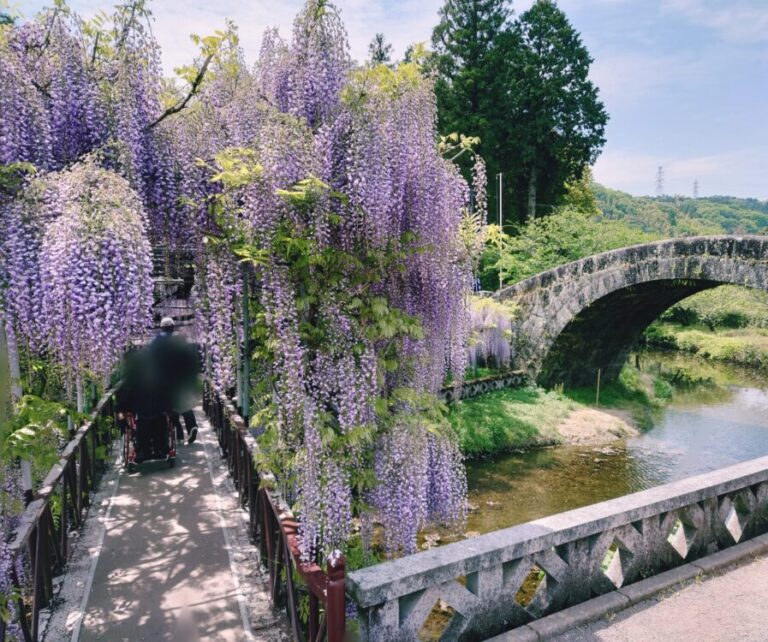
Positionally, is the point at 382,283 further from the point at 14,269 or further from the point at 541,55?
the point at 541,55

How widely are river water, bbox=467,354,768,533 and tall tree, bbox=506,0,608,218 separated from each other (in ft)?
34.9

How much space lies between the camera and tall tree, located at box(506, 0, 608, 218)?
2370 cm

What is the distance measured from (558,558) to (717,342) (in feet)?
86.8

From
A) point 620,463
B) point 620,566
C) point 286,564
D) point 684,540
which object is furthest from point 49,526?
point 620,463

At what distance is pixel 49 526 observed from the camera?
4.23 metres

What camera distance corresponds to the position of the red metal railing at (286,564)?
3.02m

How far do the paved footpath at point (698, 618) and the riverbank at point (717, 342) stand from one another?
23.8 metres

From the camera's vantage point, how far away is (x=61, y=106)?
4004 millimetres

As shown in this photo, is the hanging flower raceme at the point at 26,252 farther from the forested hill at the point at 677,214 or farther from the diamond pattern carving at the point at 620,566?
the forested hill at the point at 677,214

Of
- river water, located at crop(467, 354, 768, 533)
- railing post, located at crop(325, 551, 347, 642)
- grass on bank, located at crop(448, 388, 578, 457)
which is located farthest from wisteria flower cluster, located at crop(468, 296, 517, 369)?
railing post, located at crop(325, 551, 347, 642)

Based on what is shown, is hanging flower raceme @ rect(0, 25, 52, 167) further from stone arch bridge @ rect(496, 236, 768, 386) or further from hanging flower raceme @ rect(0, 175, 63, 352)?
stone arch bridge @ rect(496, 236, 768, 386)

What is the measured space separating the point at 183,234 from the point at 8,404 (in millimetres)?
1793

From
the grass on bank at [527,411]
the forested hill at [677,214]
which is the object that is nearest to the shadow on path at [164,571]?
the grass on bank at [527,411]

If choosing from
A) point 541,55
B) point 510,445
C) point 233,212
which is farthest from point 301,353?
point 541,55
